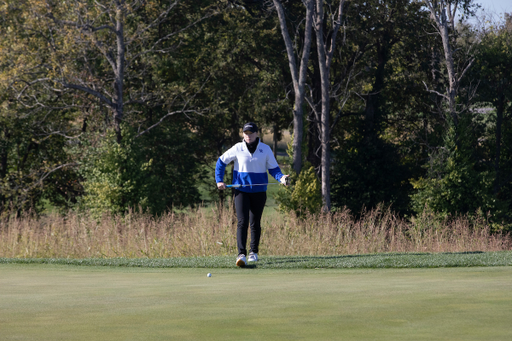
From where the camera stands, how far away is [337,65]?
38.7 meters

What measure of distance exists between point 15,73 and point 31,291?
20496mm

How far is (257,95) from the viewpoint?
107 ft

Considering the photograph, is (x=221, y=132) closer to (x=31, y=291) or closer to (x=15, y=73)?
(x=15, y=73)

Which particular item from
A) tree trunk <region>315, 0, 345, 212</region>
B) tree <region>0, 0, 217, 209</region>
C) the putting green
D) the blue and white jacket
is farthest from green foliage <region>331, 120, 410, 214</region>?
the putting green

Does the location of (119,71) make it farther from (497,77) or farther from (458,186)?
(497,77)

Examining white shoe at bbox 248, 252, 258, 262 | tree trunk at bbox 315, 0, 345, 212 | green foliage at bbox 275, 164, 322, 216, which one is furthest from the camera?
tree trunk at bbox 315, 0, 345, 212

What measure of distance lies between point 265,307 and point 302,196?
71.9ft

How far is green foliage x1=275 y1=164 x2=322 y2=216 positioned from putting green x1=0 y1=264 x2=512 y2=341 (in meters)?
18.9

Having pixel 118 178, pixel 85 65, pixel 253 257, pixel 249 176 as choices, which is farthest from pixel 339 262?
pixel 85 65

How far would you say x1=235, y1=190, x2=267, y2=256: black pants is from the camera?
981 centimetres

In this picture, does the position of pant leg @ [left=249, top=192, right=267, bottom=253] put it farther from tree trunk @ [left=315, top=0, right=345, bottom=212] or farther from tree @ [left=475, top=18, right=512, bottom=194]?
tree @ [left=475, top=18, right=512, bottom=194]

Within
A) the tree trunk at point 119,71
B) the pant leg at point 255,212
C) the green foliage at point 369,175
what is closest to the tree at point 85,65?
the tree trunk at point 119,71

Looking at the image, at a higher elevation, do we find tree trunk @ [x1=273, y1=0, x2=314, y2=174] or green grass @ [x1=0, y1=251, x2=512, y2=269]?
tree trunk @ [x1=273, y1=0, x2=314, y2=174]

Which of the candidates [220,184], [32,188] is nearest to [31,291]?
[220,184]
